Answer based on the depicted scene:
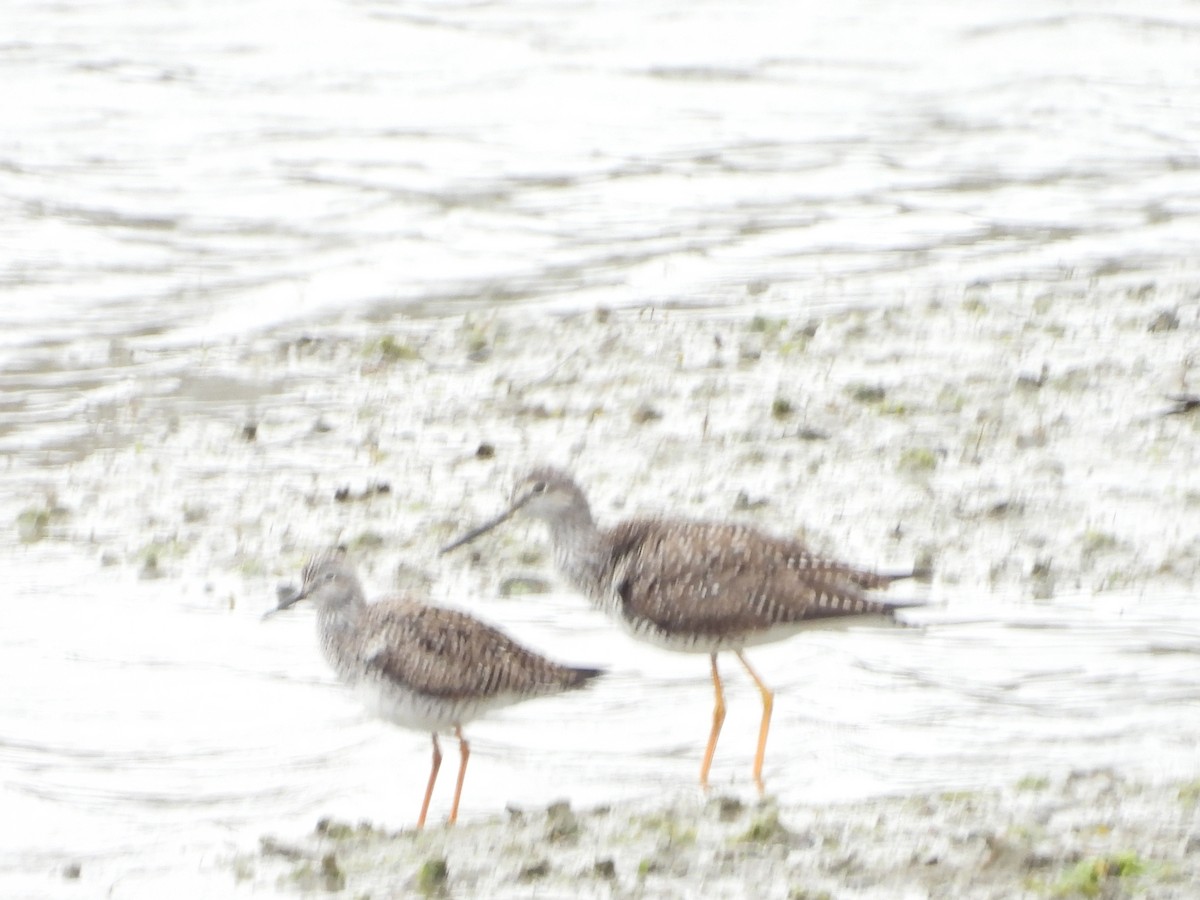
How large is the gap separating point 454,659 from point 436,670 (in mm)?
76

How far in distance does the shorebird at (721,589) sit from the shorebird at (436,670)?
31 centimetres

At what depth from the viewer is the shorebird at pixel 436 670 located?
6.86 m

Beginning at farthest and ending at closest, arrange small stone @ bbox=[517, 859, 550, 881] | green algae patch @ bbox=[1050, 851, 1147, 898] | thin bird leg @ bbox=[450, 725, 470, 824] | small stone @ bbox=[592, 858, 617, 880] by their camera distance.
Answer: thin bird leg @ bbox=[450, 725, 470, 824]
small stone @ bbox=[517, 859, 550, 881]
small stone @ bbox=[592, 858, 617, 880]
green algae patch @ bbox=[1050, 851, 1147, 898]

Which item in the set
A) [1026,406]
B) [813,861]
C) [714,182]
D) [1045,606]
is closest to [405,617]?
[813,861]

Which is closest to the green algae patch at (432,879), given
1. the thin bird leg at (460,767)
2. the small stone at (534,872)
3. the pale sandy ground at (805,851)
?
the pale sandy ground at (805,851)

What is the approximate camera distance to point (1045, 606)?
7.99m

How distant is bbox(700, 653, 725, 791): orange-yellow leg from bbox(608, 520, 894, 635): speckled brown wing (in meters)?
0.29

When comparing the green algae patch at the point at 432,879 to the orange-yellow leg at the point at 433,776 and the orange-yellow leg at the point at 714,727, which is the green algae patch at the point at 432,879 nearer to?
the orange-yellow leg at the point at 433,776

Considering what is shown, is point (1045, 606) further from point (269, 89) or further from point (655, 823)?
point (269, 89)

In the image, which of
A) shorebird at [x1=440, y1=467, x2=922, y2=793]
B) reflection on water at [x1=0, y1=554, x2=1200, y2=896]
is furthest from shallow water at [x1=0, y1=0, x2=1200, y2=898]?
shorebird at [x1=440, y1=467, x2=922, y2=793]

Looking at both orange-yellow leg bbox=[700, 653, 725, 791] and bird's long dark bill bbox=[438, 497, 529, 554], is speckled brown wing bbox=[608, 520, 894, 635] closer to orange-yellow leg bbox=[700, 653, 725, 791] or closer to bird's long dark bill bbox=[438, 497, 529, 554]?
orange-yellow leg bbox=[700, 653, 725, 791]

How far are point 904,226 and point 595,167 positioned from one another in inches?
120

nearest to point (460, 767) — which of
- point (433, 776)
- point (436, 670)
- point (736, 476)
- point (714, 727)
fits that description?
point (433, 776)

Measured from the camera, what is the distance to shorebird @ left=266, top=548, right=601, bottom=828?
686 centimetres
